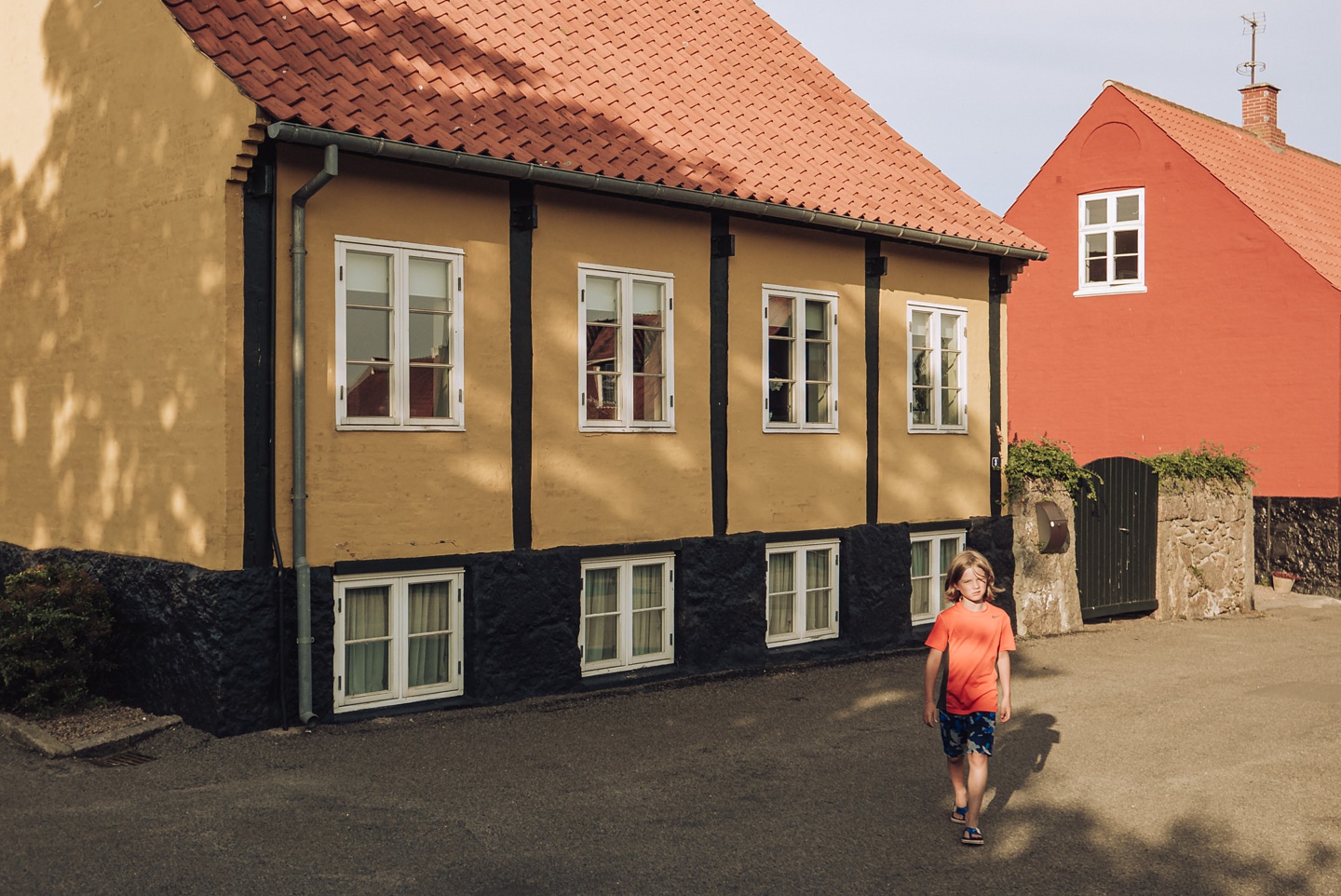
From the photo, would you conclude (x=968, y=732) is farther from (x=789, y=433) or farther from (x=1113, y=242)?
(x=1113, y=242)

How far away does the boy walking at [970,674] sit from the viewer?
6.54 meters

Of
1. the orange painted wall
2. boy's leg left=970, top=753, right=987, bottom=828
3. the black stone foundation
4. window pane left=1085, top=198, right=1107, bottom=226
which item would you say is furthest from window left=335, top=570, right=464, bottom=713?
window pane left=1085, top=198, right=1107, bottom=226

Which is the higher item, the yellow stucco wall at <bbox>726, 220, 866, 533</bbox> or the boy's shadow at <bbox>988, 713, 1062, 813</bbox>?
the yellow stucco wall at <bbox>726, 220, 866, 533</bbox>

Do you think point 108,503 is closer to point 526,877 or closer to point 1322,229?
point 526,877

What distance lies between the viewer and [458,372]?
32.5ft

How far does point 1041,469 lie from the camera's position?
1494 centimetres

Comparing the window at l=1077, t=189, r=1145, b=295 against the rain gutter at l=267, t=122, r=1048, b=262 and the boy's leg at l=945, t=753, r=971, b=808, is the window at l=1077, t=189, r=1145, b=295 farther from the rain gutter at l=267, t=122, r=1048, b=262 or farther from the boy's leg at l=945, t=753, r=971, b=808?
the boy's leg at l=945, t=753, r=971, b=808

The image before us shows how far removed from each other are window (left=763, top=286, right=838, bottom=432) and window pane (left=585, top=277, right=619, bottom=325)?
1773 millimetres

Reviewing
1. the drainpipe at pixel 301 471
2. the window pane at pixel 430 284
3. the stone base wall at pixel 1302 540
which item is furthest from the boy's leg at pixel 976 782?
the stone base wall at pixel 1302 540

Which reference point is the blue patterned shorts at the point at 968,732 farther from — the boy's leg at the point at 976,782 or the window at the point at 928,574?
the window at the point at 928,574

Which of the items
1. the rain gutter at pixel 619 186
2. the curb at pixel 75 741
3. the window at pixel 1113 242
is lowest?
the curb at pixel 75 741

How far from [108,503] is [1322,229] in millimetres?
18750

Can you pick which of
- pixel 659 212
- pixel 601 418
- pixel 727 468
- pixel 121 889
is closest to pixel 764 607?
pixel 727 468

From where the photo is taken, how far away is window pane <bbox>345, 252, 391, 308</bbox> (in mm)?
9422
